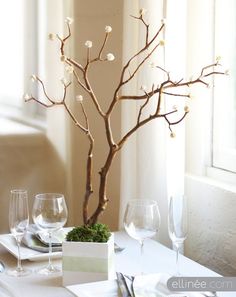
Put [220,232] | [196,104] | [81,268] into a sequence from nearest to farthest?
[81,268]
[220,232]
[196,104]

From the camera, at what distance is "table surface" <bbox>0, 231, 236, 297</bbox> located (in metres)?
1.58

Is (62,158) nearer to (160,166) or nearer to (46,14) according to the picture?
(46,14)

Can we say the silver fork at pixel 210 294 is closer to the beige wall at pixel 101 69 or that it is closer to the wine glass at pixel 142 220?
the wine glass at pixel 142 220

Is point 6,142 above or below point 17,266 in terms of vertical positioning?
above

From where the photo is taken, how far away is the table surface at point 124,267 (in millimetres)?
1585

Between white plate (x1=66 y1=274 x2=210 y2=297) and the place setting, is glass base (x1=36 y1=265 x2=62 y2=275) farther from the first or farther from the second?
white plate (x1=66 y1=274 x2=210 y2=297)

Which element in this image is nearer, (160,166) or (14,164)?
(160,166)

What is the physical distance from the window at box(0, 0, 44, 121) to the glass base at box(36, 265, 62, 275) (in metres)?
1.39

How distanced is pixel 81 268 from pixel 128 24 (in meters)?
1.03

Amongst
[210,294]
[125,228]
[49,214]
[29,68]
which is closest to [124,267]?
[125,228]

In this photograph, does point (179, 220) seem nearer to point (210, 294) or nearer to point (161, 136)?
point (210, 294)

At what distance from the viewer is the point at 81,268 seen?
5.27 ft

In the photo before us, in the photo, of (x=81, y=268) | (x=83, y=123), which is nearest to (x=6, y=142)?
(x=83, y=123)

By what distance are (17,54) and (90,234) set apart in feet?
5.25
